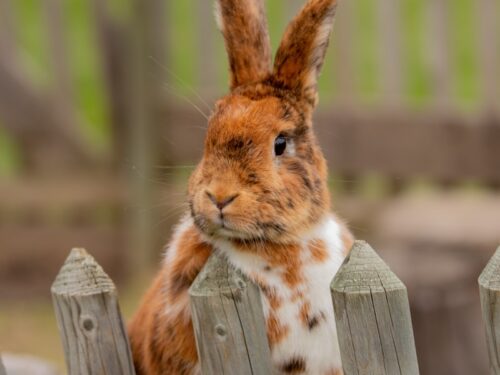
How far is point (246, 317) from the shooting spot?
2803mm

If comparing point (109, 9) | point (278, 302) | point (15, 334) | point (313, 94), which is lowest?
point (15, 334)

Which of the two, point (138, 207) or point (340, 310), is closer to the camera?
point (340, 310)

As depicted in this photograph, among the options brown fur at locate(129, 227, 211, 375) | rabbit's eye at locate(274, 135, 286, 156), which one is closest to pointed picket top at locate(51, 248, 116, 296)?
brown fur at locate(129, 227, 211, 375)

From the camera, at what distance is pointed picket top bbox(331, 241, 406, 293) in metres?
2.68

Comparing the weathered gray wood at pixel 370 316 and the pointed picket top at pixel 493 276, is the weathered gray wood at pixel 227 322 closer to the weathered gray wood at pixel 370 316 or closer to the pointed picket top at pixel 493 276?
the weathered gray wood at pixel 370 316

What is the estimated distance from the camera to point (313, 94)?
3.41m

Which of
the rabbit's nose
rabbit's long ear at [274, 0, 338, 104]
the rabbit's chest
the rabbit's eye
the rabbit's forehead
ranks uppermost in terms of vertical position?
rabbit's long ear at [274, 0, 338, 104]

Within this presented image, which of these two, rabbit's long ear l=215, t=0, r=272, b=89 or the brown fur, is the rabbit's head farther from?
A: the brown fur

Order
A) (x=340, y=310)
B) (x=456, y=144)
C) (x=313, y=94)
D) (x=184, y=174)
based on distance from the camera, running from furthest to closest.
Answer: (x=184, y=174) → (x=456, y=144) → (x=313, y=94) → (x=340, y=310)

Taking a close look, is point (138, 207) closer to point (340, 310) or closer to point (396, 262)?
point (396, 262)

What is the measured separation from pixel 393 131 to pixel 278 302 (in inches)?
149

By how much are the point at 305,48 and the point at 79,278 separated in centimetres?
94

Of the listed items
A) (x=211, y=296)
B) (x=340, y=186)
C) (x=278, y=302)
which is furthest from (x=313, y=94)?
(x=340, y=186)

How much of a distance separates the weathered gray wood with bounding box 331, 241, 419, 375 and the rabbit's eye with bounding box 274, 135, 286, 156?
0.59 meters
